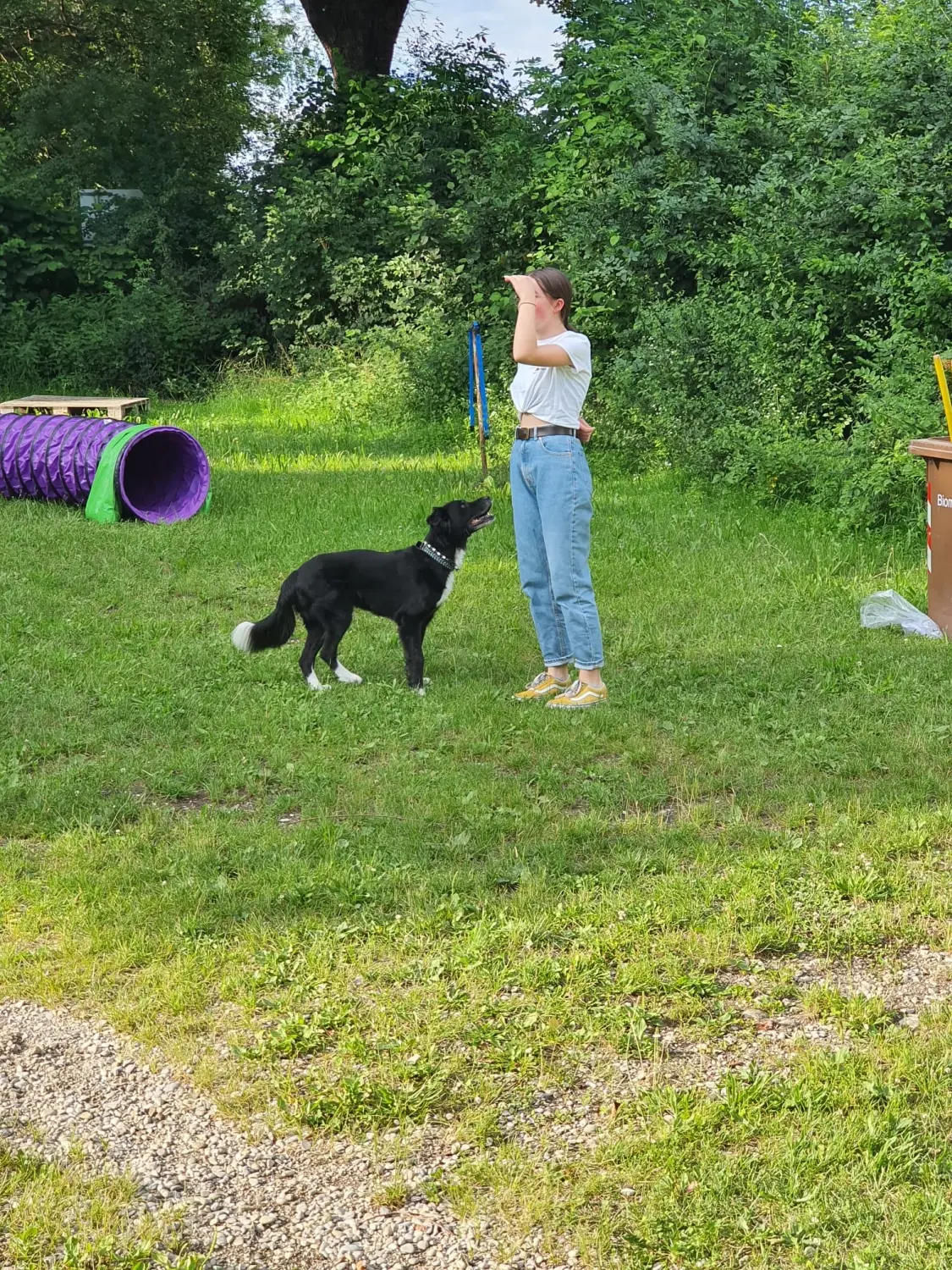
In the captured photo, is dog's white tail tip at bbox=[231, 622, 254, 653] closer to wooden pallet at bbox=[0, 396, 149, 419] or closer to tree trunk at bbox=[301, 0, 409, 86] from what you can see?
wooden pallet at bbox=[0, 396, 149, 419]

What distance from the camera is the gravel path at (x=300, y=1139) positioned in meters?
2.86

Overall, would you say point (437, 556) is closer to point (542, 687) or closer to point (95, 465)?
point (542, 687)

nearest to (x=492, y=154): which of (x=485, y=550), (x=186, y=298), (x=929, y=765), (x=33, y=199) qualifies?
Result: (x=186, y=298)

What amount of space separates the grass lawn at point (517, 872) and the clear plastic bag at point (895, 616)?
143mm

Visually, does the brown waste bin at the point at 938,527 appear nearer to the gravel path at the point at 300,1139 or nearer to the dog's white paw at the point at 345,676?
the dog's white paw at the point at 345,676

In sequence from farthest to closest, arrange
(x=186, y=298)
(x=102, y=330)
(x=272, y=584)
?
(x=186, y=298)
(x=102, y=330)
(x=272, y=584)

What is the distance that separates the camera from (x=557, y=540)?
6.27 meters

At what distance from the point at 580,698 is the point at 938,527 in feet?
9.19

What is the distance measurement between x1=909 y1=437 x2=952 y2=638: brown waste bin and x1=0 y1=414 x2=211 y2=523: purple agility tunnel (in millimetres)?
6377

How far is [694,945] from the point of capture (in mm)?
4113

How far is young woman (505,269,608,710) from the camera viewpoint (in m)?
6.00

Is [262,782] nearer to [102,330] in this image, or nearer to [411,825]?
[411,825]

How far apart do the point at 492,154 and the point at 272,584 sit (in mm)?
11011

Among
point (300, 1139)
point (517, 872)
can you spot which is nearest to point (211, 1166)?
point (300, 1139)
